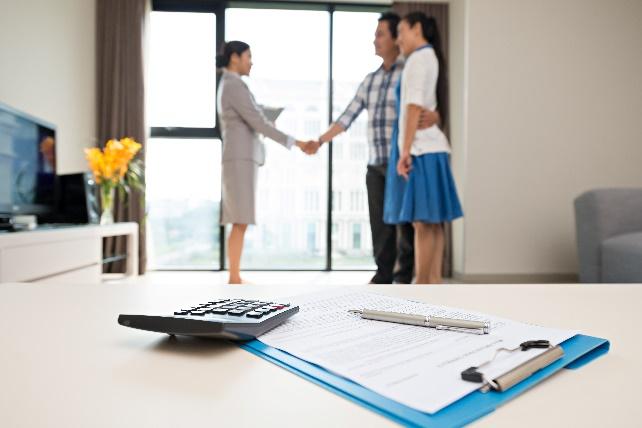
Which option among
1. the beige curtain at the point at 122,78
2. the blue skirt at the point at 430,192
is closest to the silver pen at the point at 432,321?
the blue skirt at the point at 430,192

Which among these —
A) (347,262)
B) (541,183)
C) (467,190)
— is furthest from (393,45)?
(347,262)

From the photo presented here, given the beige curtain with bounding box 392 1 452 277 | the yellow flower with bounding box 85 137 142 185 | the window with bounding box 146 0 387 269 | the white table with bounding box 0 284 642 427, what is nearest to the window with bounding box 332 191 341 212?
the window with bounding box 146 0 387 269

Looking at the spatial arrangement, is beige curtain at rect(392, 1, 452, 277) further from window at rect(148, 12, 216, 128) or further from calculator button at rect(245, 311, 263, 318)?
calculator button at rect(245, 311, 263, 318)

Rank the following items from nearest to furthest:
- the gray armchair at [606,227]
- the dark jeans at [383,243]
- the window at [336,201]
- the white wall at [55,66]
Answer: the gray armchair at [606,227] < the white wall at [55,66] < the dark jeans at [383,243] < the window at [336,201]

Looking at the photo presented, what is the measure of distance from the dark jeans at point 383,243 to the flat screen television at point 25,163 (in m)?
1.83

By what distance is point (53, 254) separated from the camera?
2.00 metres

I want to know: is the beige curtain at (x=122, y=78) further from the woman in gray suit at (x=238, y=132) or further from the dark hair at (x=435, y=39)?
the dark hair at (x=435, y=39)

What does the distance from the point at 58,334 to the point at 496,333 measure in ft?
1.17

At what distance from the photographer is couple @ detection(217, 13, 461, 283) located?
224 centimetres

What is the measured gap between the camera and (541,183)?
3.54 meters

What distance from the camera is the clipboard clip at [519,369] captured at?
270mm

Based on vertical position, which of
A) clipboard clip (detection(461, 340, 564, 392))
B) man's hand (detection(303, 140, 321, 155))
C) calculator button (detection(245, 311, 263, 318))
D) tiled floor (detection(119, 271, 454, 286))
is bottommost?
tiled floor (detection(119, 271, 454, 286))

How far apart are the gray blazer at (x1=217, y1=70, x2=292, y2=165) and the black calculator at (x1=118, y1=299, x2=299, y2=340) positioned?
249 centimetres

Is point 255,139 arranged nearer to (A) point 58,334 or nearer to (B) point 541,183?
(B) point 541,183
